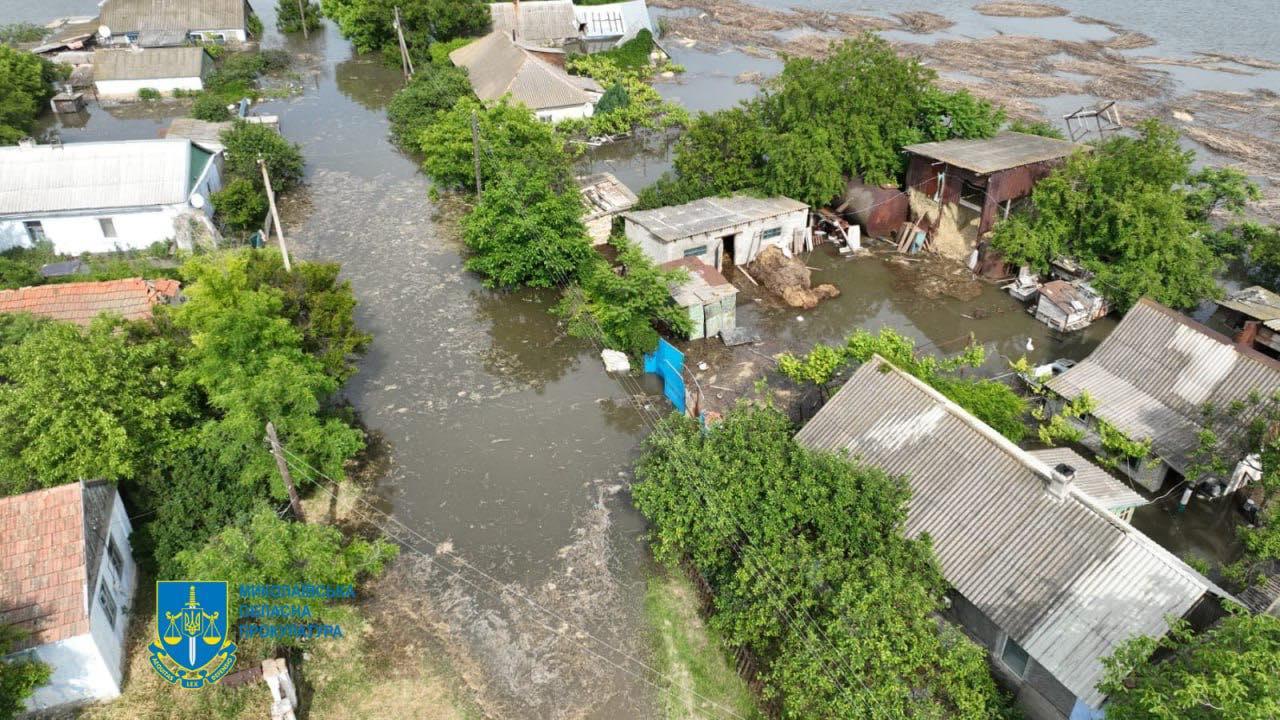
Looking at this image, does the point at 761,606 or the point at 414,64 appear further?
the point at 414,64

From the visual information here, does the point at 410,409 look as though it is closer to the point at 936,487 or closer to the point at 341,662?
the point at 341,662

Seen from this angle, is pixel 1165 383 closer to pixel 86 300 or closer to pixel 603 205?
pixel 603 205

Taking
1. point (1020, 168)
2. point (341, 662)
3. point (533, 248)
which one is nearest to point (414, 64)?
point (533, 248)

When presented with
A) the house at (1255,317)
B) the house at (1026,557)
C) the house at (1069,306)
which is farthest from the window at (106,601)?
the house at (1255,317)

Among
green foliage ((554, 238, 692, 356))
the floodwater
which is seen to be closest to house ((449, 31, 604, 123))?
the floodwater

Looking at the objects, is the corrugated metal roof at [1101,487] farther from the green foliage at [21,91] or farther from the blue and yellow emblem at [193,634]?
the green foliage at [21,91]

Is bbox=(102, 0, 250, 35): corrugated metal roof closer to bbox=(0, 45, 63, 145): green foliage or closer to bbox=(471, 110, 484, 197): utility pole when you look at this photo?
bbox=(0, 45, 63, 145): green foliage
